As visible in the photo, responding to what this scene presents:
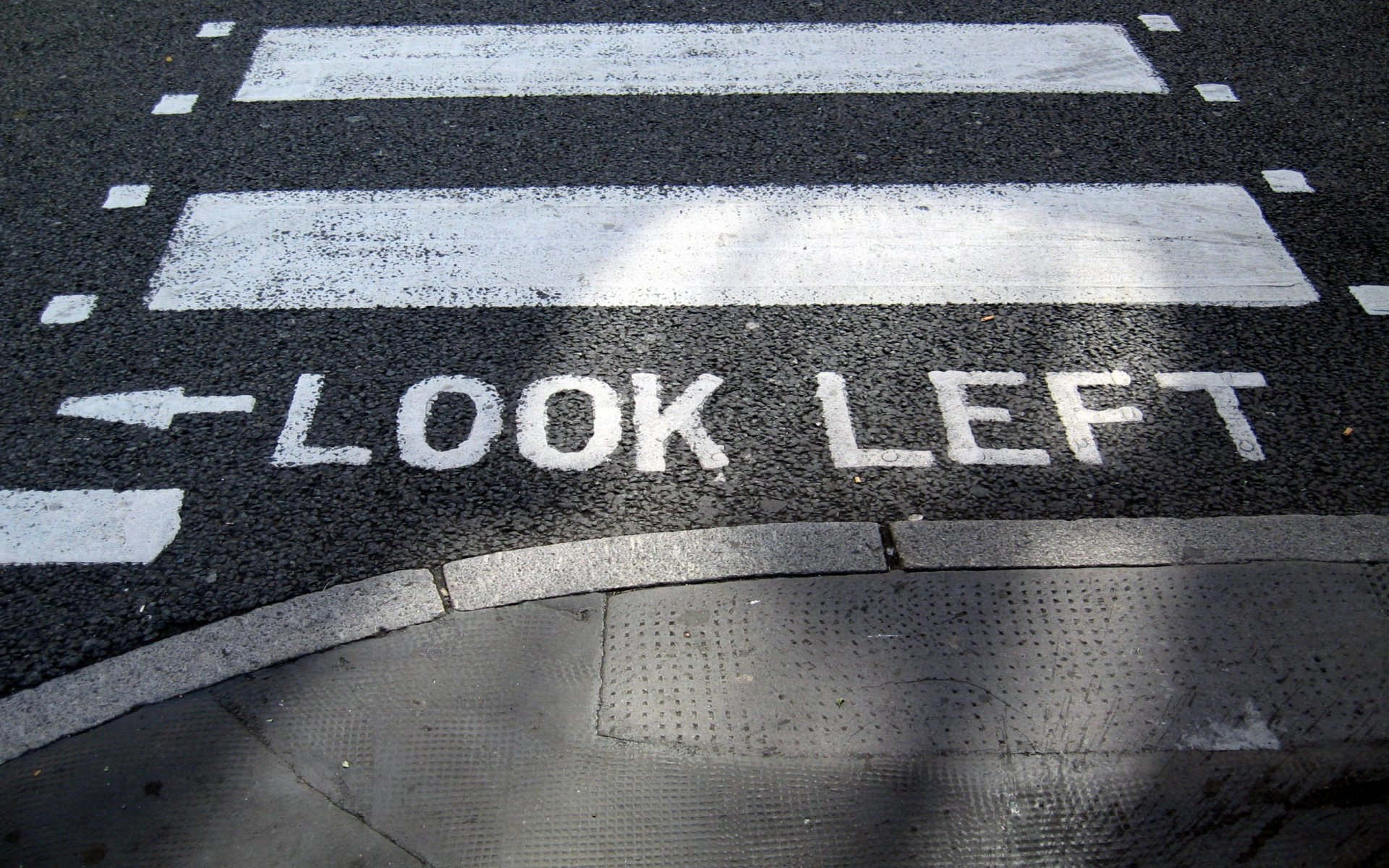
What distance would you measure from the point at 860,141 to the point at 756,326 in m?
1.47

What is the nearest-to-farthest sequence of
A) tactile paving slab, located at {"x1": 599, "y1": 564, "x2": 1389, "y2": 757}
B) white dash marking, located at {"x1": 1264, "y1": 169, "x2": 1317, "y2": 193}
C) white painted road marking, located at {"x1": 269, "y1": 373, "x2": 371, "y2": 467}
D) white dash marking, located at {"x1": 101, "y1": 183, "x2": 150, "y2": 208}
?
tactile paving slab, located at {"x1": 599, "y1": 564, "x2": 1389, "y2": 757} → white painted road marking, located at {"x1": 269, "y1": 373, "x2": 371, "y2": 467} → white dash marking, located at {"x1": 101, "y1": 183, "x2": 150, "y2": 208} → white dash marking, located at {"x1": 1264, "y1": 169, "x2": 1317, "y2": 193}

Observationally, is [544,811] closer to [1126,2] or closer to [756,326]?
[756,326]

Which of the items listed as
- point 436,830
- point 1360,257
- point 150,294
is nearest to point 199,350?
point 150,294

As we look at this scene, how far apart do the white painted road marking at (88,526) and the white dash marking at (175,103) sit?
8.13 ft

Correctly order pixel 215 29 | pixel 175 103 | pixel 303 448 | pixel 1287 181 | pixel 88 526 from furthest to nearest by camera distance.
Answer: pixel 215 29, pixel 175 103, pixel 1287 181, pixel 303 448, pixel 88 526

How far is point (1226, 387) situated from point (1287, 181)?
5.15ft

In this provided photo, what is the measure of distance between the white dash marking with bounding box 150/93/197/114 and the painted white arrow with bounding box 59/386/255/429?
2036 millimetres

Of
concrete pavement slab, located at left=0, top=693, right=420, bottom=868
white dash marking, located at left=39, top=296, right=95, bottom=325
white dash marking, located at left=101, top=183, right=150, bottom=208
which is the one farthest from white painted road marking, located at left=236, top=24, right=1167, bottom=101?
concrete pavement slab, located at left=0, top=693, right=420, bottom=868

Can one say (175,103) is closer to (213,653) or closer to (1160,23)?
(213,653)

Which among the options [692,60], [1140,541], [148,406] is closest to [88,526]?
[148,406]

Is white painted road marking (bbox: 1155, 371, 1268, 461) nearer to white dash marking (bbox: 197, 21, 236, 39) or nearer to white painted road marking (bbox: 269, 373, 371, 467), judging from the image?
white painted road marking (bbox: 269, 373, 371, 467)

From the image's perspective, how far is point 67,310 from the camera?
420cm

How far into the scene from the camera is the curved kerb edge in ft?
10.1

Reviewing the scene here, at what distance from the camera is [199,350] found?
158 inches
